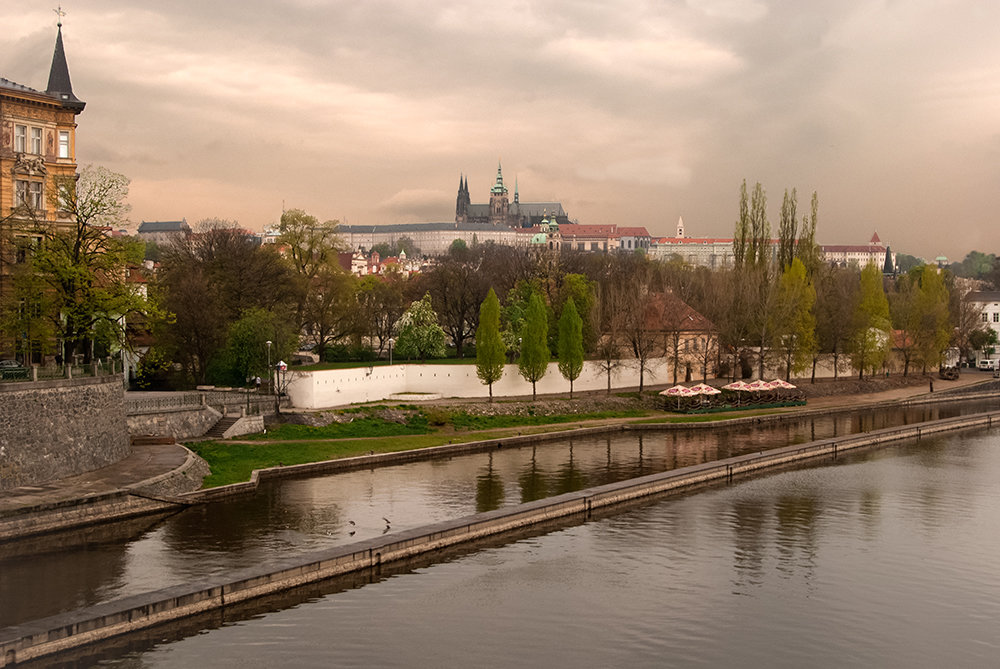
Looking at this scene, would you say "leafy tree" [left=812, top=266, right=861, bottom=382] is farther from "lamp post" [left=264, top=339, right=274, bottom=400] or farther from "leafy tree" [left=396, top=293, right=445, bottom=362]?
"lamp post" [left=264, top=339, right=274, bottom=400]

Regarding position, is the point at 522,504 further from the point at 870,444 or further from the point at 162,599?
the point at 870,444

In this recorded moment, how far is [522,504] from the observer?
36.5 meters

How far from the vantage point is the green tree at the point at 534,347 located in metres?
64.6

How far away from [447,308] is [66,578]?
56728mm

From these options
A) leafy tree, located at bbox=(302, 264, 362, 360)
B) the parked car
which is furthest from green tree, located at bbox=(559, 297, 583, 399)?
the parked car

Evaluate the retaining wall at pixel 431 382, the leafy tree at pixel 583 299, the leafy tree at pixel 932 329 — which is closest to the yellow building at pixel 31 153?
the retaining wall at pixel 431 382

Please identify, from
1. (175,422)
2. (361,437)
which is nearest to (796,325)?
(361,437)

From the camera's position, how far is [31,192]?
1969 inches

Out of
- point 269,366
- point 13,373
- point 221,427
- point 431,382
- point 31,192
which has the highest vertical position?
point 31,192

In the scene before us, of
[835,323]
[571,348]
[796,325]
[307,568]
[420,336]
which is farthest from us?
[835,323]

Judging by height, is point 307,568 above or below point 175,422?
below

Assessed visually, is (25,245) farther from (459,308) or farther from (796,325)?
(796,325)

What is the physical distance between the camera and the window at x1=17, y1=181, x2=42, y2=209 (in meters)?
49.5

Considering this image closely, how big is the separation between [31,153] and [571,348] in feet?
115
